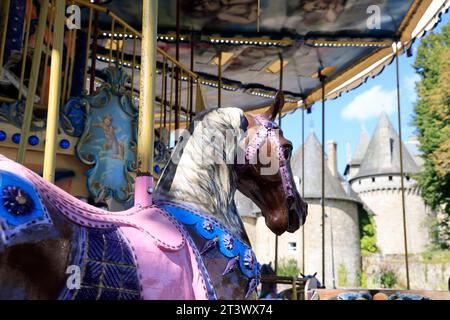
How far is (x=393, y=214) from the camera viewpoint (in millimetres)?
46875

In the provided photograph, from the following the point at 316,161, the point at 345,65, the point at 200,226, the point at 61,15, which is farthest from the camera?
the point at 316,161

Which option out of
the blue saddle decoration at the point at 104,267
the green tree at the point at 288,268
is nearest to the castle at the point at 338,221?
the green tree at the point at 288,268

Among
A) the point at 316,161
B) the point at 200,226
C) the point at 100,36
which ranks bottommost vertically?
the point at 200,226

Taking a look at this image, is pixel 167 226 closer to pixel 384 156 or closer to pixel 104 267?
pixel 104 267

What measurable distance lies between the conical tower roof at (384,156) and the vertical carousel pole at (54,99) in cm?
4870

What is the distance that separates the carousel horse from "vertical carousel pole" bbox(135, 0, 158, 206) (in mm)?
14

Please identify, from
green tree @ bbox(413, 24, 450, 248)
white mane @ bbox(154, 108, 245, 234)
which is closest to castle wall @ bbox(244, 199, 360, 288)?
green tree @ bbox(413, 24, 450, 248)

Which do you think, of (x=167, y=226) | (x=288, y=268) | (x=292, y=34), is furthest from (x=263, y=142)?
(x=288, y=268)

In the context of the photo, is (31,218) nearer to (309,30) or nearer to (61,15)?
(61,15)

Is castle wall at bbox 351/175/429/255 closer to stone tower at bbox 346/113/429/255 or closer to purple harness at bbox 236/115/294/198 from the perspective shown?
stone tower at bbox 346/113/429/255

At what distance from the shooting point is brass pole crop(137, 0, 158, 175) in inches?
89.9

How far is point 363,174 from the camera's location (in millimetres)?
51219
